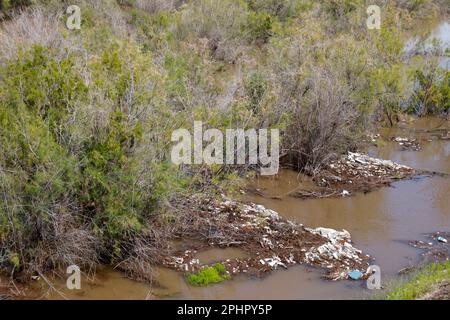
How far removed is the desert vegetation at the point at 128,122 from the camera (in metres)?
7.04

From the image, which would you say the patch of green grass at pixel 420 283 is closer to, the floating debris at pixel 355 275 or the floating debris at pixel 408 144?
the floating debris at pixel 355 275

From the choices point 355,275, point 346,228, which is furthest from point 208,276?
point 346,228

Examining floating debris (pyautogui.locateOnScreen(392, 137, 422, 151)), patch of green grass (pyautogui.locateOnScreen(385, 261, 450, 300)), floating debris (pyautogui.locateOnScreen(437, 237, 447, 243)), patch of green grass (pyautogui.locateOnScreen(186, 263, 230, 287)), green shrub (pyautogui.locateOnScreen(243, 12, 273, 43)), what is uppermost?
green shrub (pyautogui.locateOnScreen(243, 12, 273, 43))

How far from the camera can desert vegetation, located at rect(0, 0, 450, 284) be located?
704cm

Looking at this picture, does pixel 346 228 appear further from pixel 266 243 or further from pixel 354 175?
pixel 354 175

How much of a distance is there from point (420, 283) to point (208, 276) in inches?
106

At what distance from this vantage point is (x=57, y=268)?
7258 mm

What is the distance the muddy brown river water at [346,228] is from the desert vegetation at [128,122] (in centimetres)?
43

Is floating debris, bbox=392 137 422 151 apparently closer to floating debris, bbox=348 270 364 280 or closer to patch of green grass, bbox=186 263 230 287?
floating debris, bbox=348 270 364 280

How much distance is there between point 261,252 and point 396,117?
8767mm

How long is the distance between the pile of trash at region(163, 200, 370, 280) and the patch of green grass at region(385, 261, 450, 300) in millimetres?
950

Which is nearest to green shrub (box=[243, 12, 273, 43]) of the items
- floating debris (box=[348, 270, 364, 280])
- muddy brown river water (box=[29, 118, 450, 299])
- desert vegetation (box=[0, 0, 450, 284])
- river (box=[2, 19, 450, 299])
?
desert vegetation (box=[0, 0, 450, 284])
